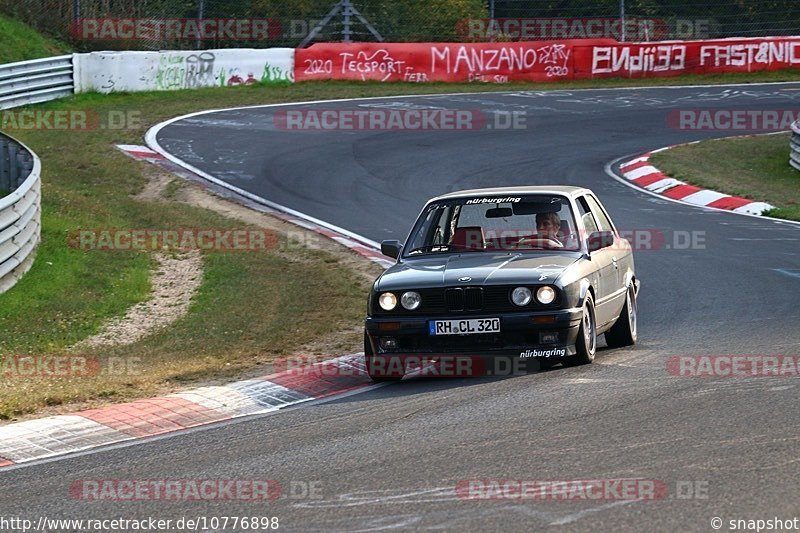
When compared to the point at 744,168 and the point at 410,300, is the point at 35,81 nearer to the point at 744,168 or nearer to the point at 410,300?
the point at 744,168

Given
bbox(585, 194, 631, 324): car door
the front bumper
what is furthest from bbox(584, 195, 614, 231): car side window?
the front bumper

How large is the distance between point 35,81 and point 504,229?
64.1ft

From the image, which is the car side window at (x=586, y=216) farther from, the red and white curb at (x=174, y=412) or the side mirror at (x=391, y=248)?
the red and white curb at (x=174, y=412)

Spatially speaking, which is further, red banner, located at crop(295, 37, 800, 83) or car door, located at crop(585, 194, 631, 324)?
red banner, located at crop(295, 37, 800, 83)

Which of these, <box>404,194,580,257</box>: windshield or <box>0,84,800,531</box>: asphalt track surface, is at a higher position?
<box>404,194,580,257</box>: windshield

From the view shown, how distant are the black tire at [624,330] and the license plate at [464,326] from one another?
6.18 ft

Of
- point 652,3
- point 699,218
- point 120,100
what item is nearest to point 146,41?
point 120,100

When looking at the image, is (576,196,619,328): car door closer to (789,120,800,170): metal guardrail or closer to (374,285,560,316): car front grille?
(374,285,560,316): car front grille

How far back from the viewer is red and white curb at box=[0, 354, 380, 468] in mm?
7430

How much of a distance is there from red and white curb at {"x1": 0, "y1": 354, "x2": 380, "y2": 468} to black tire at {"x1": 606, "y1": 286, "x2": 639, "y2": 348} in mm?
2120

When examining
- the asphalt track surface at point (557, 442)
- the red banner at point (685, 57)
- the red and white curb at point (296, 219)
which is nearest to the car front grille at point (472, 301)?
the asphalt track surface at point (557, 442)

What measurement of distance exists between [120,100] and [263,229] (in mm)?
12442

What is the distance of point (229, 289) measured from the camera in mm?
13758

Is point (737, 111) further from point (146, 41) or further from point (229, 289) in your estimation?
point (229, 289)
